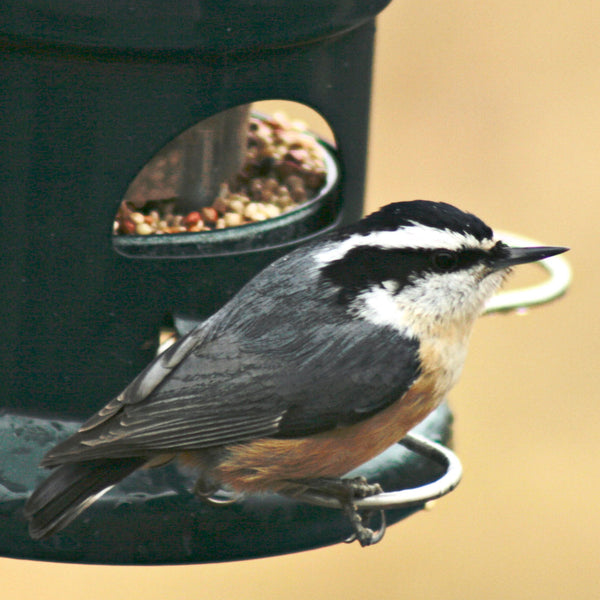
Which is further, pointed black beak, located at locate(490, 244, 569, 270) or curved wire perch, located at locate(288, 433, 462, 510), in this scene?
pointed black beak, located at locate(490, 244, 569, 270)

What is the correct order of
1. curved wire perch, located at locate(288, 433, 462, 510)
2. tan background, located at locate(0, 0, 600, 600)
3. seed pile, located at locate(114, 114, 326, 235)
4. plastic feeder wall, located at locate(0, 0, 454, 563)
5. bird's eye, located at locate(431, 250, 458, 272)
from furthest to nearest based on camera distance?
tan background, located at locate(0, 0, 600, 600), seed pile, located at locate(114, 114, 326, 235), plastic feeder wall, located at locate(0, 0, 454, 563), bird's eye, located at locate(431, 250, 458, 272), curved wire perch, located at locate(288, 433, 462, 510)

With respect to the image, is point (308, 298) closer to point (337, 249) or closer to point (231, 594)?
point (337, 249)

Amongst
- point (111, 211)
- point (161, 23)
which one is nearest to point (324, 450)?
point (111, 211)

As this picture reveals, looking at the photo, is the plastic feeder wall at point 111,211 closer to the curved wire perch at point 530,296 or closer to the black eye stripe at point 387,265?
the black eye stripe at point 387,265

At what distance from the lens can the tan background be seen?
7.68 meters

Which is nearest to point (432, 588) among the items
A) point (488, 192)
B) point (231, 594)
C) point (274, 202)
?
point (231, 594)

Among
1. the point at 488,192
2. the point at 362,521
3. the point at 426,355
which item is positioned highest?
the point at 426,355

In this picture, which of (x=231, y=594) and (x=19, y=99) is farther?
(x=231, y=594)

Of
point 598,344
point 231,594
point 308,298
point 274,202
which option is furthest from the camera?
point 598,344

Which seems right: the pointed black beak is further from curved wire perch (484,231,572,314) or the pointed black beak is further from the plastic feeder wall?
the plastic feeder wall

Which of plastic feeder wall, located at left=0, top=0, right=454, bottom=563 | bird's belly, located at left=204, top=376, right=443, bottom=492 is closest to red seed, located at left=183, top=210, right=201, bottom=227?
plastic feeder wall, located at left=0, top=0, right=454, bottom=563

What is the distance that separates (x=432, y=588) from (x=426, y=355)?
13.8 feet

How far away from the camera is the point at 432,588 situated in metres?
7.52

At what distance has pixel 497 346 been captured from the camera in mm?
8398
